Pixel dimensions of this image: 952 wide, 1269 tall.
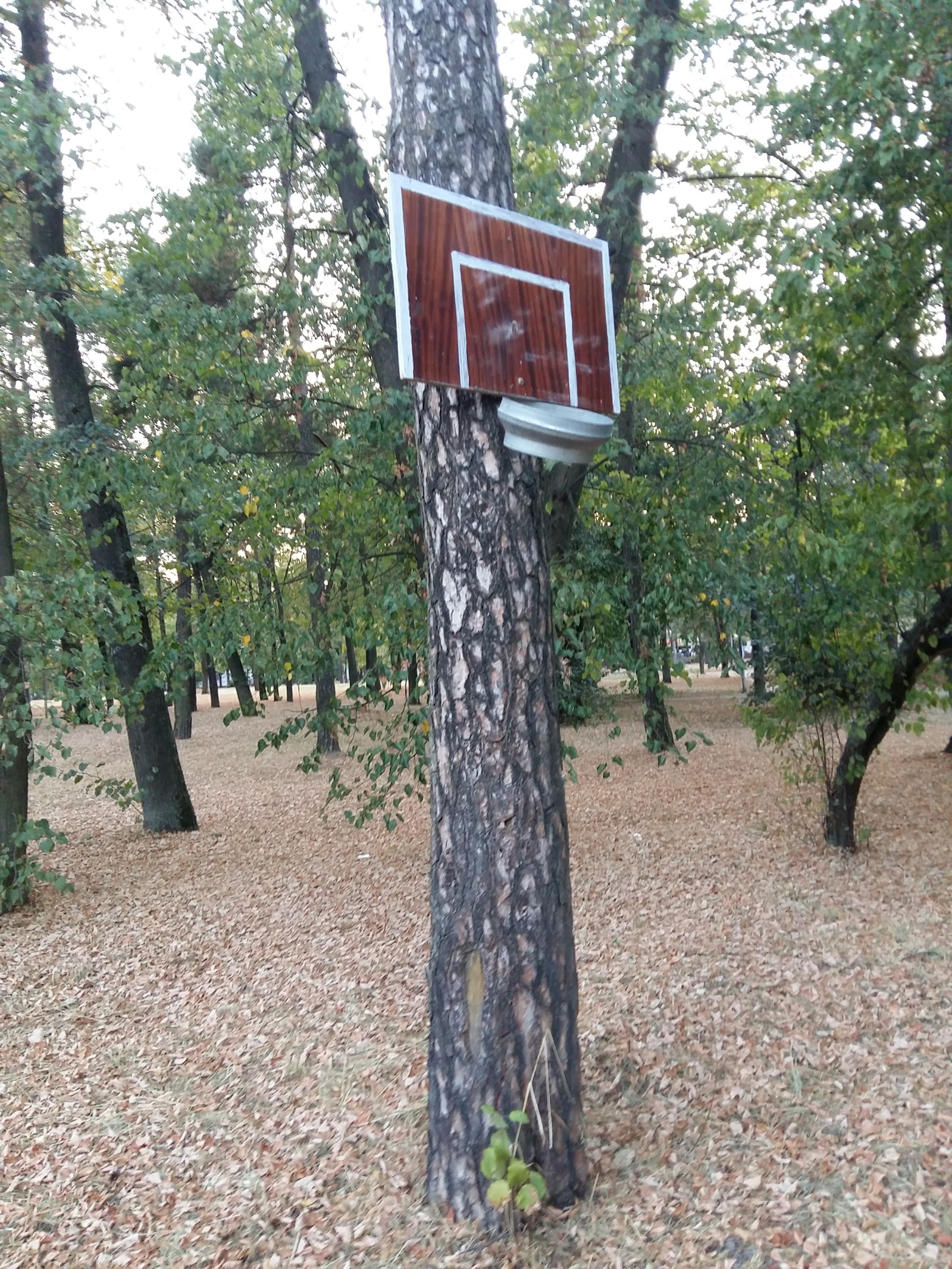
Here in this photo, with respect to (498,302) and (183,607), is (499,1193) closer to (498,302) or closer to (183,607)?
(498,302)

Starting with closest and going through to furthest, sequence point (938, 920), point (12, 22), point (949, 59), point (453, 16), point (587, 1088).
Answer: point (453, 16)
point (587, 1088)
point (949, 59)
point (938, 920)
point (12, 22)

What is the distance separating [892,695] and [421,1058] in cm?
393

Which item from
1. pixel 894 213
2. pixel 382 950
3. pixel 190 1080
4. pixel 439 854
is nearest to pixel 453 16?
pixel 439 854

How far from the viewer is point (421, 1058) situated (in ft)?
13.5

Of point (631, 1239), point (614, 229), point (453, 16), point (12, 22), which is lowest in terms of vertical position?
point (631, 1239)

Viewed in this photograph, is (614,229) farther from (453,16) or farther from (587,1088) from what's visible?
(587,1088)

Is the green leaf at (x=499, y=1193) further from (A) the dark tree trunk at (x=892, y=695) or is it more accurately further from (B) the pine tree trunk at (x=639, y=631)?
(A) the dark tree trunk at (x=892, y=695)

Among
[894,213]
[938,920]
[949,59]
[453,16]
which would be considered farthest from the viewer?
[938,920]

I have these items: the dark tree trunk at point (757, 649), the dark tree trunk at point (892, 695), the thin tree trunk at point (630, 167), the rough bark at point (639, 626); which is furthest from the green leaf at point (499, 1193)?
the dark tree trunk at point (892, 695)

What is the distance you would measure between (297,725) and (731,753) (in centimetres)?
769

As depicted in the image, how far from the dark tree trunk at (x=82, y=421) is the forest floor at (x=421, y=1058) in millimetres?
1014

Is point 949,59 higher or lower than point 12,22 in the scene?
lower

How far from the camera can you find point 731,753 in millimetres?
12273

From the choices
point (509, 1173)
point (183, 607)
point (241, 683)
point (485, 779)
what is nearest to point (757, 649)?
point (183, 607)
